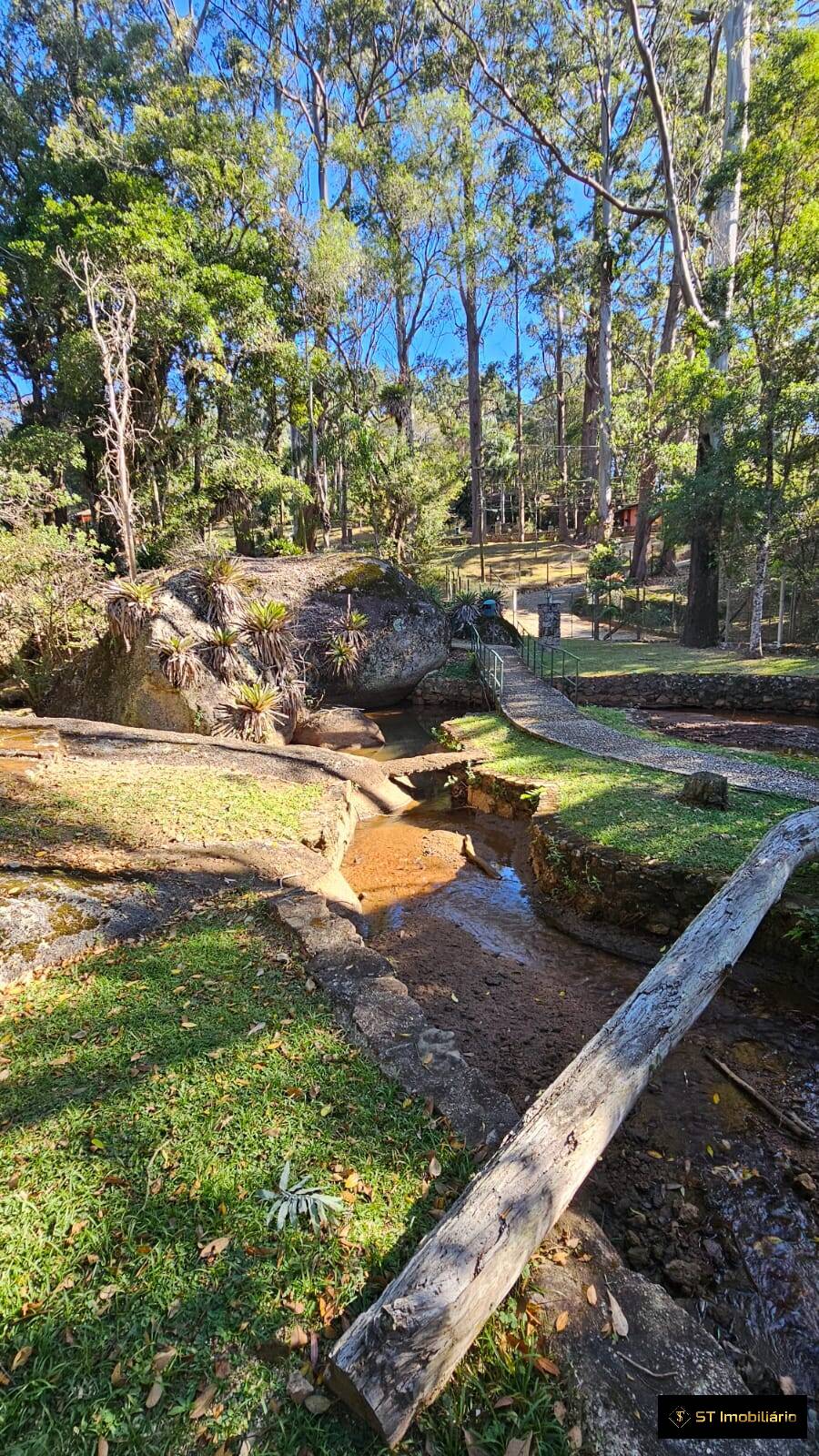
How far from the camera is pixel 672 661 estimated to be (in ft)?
47.9

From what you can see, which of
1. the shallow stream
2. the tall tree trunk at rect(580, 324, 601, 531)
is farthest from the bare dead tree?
the tall tree trunk at rect(580, 324, 601, 531)

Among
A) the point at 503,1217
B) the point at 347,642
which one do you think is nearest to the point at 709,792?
the point at 503,1217

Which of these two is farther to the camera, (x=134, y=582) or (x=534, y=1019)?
(x=134, y=582)

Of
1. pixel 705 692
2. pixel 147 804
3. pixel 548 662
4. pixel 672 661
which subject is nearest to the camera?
pixel 147 804

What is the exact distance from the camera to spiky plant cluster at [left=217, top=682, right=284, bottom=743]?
31.9 ft

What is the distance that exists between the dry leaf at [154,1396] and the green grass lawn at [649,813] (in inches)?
180

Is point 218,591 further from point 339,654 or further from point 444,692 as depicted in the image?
point 444,692

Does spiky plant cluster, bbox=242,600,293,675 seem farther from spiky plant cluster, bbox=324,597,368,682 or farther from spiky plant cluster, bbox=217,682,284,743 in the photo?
spiky plant cluster, bbox=324,597,368,682

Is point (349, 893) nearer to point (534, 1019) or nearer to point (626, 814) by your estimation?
point (534, 1019)

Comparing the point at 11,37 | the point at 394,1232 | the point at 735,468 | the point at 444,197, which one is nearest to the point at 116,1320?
the point at 394,1232

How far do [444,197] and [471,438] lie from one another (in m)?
9.18

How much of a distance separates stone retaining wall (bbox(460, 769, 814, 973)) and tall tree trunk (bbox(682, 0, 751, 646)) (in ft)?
35.3

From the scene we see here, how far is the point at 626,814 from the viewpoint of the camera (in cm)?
636

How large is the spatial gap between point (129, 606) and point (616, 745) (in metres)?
7.60
